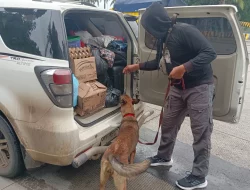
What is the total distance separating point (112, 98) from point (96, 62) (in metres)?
0.50

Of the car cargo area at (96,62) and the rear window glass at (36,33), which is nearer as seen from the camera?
the rear window glass at (36,33)

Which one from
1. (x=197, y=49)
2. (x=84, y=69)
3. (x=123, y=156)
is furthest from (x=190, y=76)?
(x=84, y=69)

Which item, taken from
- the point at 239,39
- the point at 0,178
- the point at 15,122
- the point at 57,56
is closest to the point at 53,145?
the point at 15,122

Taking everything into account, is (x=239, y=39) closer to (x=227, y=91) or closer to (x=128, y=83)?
(x=227, y=91)

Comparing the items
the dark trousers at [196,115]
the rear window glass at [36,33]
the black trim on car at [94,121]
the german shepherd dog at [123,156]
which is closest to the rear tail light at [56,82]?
the rear window glass at [36,33]

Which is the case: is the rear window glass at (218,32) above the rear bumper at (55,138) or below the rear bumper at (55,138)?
above

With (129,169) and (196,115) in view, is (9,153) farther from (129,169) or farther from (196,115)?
(196,115)

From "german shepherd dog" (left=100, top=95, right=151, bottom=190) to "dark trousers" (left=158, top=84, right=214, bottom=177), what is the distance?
1.41 feet

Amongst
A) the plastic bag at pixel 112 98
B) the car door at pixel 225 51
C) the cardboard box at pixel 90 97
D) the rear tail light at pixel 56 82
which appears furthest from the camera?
the plastic bag at pixel 112 98

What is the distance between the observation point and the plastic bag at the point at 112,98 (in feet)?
10.7

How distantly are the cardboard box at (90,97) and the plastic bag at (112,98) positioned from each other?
0.42ft

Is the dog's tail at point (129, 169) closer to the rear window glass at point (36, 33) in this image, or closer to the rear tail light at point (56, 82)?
the rear tail light at point (56, 82)

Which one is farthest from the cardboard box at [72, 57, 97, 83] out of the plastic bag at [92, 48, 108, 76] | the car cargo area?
the plastic bag at [92, 48, 108, 76]

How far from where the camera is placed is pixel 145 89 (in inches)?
136
